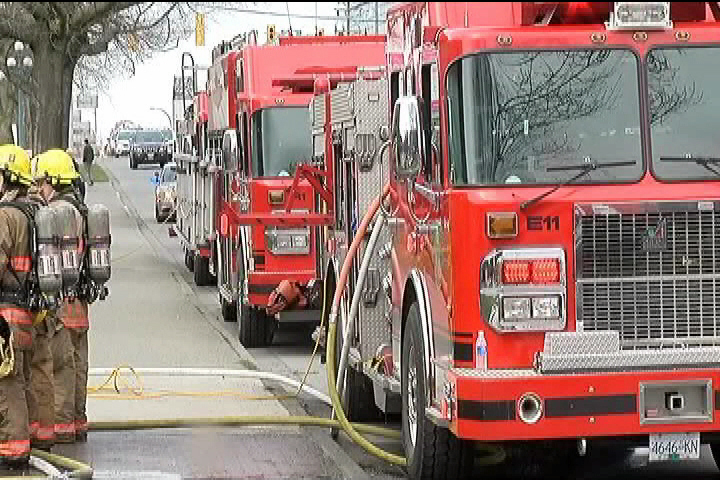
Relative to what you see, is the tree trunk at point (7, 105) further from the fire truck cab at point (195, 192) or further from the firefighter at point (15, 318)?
the firefighter at point (15, 318)

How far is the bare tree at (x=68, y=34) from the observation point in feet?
→ 147

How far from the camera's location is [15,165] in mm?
11062

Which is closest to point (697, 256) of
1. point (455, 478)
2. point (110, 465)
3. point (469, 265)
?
point (469, 265)

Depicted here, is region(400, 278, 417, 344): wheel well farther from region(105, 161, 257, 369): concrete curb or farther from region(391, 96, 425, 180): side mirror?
region(105, 161, 257, 369): concrete curb

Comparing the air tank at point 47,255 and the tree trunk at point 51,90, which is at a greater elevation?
the tree trunk at point 51,90

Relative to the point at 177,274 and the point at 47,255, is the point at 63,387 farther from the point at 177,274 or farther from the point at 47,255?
the point at 177,274

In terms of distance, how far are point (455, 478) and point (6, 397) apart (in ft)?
9.87

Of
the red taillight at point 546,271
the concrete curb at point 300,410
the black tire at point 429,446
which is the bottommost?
the concrete curb at point 300,410

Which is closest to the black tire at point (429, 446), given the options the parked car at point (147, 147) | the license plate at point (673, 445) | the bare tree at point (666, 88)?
the license plate at point (673, 445)

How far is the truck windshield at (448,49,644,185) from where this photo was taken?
8844mm

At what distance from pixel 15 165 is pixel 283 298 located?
6.25 metres

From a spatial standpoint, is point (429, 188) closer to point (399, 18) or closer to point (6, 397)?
point (399, 18)

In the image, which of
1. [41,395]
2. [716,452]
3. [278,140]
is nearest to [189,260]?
[278,140]

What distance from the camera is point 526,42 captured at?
8883 millimetres
